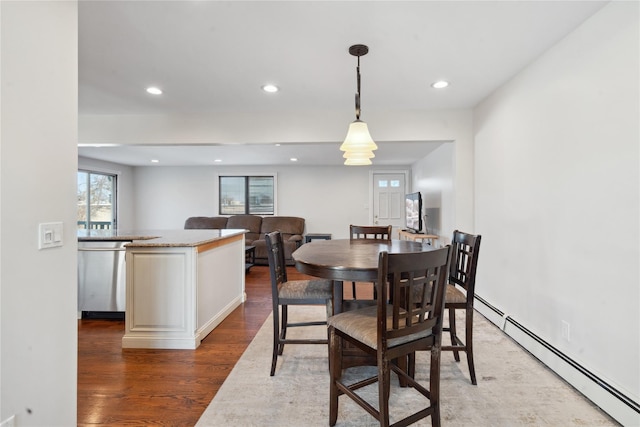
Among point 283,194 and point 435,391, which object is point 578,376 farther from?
point 283,194

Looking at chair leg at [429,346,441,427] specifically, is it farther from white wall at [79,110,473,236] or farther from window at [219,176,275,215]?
window at [219,176,275,215]

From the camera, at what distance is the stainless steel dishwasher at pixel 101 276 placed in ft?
10.4

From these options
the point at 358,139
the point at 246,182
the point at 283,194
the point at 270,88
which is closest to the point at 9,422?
the point at 358,139

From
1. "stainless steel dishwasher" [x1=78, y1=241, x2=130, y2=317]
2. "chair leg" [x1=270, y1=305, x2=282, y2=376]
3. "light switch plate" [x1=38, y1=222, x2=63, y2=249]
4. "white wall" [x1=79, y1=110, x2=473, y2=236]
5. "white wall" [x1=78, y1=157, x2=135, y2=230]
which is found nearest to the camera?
"light switch plate" [x1=38, y1=222, x2=63, y2=249]

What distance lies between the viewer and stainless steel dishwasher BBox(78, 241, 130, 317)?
316cm

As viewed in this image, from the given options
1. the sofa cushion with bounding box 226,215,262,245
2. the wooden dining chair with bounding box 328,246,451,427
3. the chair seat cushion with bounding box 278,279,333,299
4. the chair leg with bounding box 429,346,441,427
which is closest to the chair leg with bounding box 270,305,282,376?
the chair seat cushion with bounding box 278,279,333,299

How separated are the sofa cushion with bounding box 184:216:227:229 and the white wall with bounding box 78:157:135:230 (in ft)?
4.56

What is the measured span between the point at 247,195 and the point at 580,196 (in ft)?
21.5

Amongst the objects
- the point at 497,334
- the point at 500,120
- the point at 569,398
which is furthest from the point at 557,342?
the point at 500,120

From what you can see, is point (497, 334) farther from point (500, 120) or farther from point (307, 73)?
point (307, 73)

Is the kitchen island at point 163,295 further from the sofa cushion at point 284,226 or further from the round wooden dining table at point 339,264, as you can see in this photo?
the sofa cushion at point 284,226

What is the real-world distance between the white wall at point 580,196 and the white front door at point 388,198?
14.9ft

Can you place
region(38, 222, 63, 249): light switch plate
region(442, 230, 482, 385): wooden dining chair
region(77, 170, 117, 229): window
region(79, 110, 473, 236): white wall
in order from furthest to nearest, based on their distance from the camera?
region(77, 170, 117, 229): window < region(79, 110, 473, 236): white wall < region(442, 230, 482, 385): wooden dining chair < region(38, 222, 63, 249): light switch plate

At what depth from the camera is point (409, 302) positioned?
4.70ft
